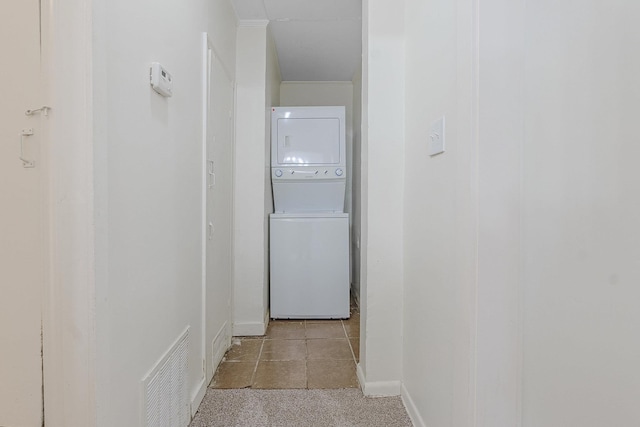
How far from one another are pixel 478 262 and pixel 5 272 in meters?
1.25

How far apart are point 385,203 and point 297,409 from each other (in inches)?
43.6

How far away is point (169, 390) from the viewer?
3.98 ft

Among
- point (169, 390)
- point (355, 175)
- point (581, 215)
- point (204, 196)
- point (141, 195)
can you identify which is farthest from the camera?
point (355, 175)

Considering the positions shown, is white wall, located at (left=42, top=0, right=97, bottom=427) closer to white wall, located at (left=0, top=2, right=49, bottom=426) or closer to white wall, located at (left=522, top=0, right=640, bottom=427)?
white wall, located at (left=0, top=2, right=49, bottom=426)

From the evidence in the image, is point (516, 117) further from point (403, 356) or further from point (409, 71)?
point (403, 356)

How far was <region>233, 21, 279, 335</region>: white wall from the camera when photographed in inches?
96.3

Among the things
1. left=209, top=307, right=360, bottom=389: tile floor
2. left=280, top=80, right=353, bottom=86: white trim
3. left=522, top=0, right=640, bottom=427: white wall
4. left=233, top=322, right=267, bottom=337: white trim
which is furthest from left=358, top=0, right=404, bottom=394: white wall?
left=280, top=80, right=353, bottom=86: white trim

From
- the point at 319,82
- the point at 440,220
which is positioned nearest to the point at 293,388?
the point at 440,220

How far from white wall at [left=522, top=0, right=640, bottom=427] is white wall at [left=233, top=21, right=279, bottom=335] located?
1.88 m

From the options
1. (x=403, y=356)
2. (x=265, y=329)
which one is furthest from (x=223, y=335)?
(x=403, y=356)

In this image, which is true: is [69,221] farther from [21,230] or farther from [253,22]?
[253,22]

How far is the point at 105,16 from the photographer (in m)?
0.81

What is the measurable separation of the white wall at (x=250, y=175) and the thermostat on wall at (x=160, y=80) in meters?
1.26

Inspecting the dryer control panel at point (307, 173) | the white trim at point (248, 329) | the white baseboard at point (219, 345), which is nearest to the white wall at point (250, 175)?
the white trim at point (248, 329)
